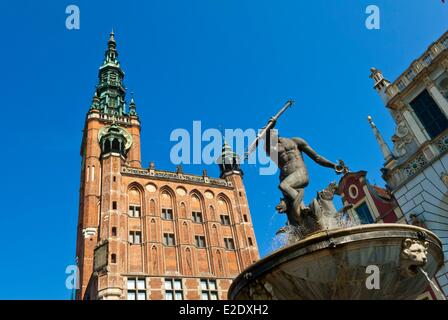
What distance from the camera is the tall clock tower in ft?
119

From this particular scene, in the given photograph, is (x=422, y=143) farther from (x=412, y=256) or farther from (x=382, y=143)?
(x=412, y=256)

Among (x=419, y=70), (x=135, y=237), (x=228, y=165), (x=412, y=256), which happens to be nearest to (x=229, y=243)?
(x=135, y=237)

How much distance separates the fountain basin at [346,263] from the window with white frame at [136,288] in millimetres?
26905

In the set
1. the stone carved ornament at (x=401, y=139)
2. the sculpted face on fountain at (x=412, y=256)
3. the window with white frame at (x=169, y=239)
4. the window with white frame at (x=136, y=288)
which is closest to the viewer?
the sculpted face on fountain at (x=412, y=256)

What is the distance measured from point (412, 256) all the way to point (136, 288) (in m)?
28.4

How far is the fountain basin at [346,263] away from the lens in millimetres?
5895

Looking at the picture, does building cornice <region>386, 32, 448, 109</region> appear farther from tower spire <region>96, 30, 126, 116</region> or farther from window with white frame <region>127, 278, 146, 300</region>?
tower spire <region>96, 30, 126, 116</region>

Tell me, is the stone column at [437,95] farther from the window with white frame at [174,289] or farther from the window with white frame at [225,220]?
the window with white frame at [225,220]

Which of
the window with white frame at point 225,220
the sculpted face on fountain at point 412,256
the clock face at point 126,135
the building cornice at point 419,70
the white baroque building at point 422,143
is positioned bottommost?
the sculpted face on fountain at point 412,256

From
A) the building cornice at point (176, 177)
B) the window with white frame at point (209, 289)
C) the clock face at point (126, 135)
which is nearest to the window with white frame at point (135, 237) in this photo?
the building cornice at point (176, 177)

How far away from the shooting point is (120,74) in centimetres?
6325

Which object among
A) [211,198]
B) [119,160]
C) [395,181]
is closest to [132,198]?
[119,160]
